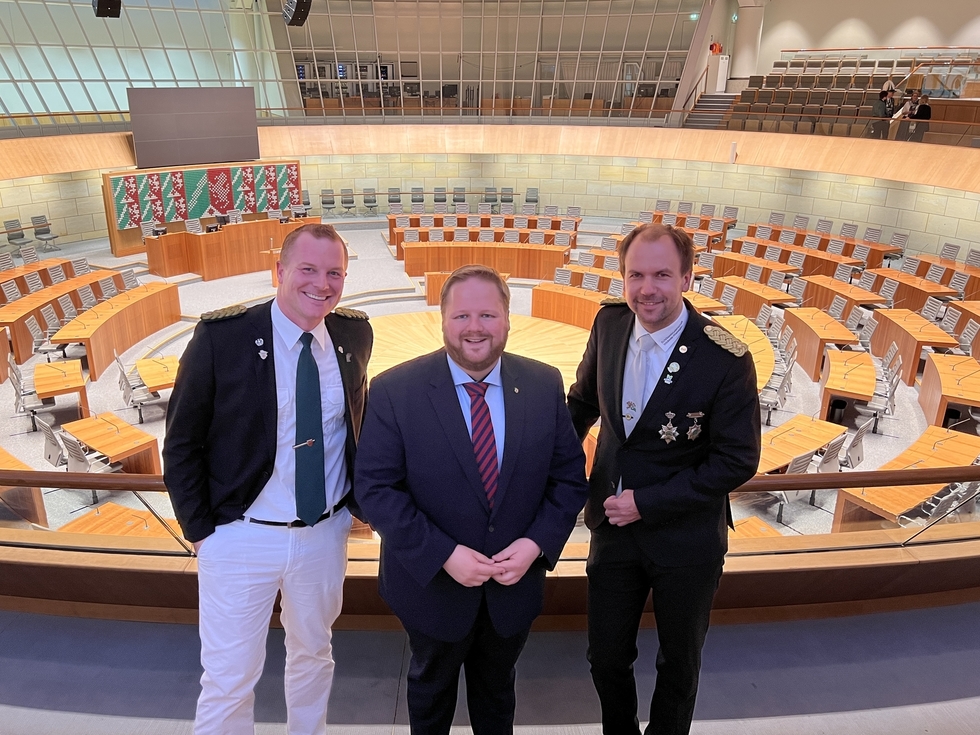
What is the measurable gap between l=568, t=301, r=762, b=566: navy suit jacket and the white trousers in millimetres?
936

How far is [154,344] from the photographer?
1224 cm

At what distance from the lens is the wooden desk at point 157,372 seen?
9289 mm

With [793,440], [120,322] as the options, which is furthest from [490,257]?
[793,440]

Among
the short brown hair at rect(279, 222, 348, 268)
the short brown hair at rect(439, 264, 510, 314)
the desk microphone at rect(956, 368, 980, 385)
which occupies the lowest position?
the desk microphone at rect(956, 368, 980, 385)

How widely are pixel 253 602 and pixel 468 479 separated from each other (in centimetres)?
83

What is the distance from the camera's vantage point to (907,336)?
34.5ft

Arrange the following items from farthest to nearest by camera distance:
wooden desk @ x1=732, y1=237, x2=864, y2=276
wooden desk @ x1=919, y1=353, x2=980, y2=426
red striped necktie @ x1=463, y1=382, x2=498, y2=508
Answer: wooden desk @ x1=732, y1=237, x2=864, y2=276 → wooden desk @ x1=919, y1=353, x2=980, y2=426 → red striped necktie @ x1=463, y1=382, x2=498, y2=508

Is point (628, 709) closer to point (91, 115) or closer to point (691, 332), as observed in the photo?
point (691, 332)

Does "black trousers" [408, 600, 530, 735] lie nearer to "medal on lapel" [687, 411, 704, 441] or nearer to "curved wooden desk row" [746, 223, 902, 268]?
"medal on lapel" [687, 411, 704, 441]

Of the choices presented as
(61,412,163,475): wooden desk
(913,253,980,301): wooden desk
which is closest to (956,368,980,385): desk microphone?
(913,253,980,301): wooden desk

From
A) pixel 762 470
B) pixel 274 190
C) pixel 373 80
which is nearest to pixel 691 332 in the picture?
pixel 762 470

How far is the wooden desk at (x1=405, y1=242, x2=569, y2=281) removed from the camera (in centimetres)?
1586

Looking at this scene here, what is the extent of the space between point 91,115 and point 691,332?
1975 cm

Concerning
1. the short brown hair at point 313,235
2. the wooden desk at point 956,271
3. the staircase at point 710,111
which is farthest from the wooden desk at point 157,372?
the staircase at point 710,111
